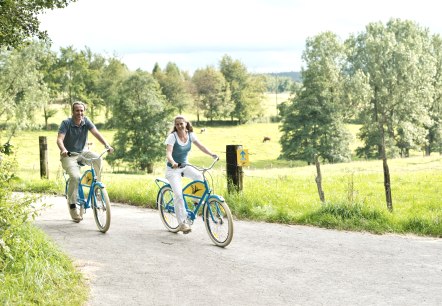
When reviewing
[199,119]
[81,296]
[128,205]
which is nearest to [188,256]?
[81,296]

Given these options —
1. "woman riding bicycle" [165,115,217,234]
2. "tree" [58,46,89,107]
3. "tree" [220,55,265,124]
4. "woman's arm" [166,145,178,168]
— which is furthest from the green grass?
"tree" [220,55,265,124]

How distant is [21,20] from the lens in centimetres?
1323

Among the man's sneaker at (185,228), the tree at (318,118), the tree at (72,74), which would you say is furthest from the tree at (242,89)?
the man's sneaker at (185,228)

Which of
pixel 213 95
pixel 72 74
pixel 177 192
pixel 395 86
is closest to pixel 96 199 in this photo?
pixel 177 192

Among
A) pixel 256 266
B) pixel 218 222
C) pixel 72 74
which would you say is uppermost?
pixel 72 74

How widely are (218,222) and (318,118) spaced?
47.5 metres

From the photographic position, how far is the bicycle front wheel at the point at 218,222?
8.17m

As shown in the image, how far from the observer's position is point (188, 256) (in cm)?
771

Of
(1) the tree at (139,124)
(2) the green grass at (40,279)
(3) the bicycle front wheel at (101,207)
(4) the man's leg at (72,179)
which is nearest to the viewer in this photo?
(2) the green grass at (40,279)

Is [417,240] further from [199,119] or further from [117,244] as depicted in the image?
[199,119]

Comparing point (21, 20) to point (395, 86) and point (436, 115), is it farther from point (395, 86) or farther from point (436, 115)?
point (436, 115)

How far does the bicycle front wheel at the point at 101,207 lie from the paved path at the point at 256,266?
6.5 inches

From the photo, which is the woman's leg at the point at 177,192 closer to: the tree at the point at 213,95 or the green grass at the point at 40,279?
the green grass at the point at 40,279

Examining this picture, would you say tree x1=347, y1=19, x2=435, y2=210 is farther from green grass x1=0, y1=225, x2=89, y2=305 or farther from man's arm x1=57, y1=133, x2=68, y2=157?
green grass x1=0, y1=225, x2=89, y2=305
